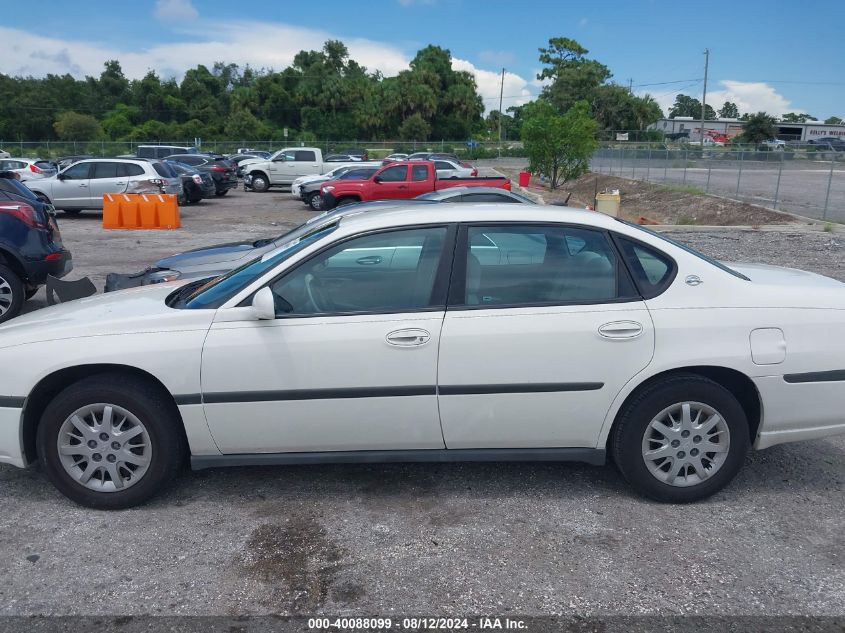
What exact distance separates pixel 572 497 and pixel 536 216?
5.17 feet

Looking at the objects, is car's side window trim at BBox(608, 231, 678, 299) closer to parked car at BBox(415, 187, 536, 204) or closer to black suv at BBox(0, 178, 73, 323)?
black suv at BBox(0, 178, 73, 323)

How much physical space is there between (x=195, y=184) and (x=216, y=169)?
363 cm

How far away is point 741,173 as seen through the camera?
1603 inches

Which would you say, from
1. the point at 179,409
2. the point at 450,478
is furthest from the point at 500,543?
the point at 179,409

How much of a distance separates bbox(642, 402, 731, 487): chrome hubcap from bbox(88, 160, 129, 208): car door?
19721 mm

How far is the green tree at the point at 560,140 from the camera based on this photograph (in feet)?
99.0

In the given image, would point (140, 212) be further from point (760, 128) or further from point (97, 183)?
point (760, 128)

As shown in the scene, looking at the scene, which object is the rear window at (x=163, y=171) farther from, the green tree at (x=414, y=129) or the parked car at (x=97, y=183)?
the green tree at (x=414, y=129)

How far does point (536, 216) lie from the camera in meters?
4.32

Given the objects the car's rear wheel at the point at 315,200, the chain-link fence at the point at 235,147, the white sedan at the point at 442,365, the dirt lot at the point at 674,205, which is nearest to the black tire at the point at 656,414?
the white sedan at the point at 442,365

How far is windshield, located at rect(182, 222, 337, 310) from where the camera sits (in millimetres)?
4137

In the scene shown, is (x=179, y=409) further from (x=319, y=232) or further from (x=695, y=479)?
(x=695, y=479)

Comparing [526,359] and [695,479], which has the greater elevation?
[526,359]

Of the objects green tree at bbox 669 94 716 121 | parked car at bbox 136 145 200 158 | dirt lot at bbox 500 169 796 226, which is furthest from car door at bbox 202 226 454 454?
green tree at bbox 669 94 716 121
